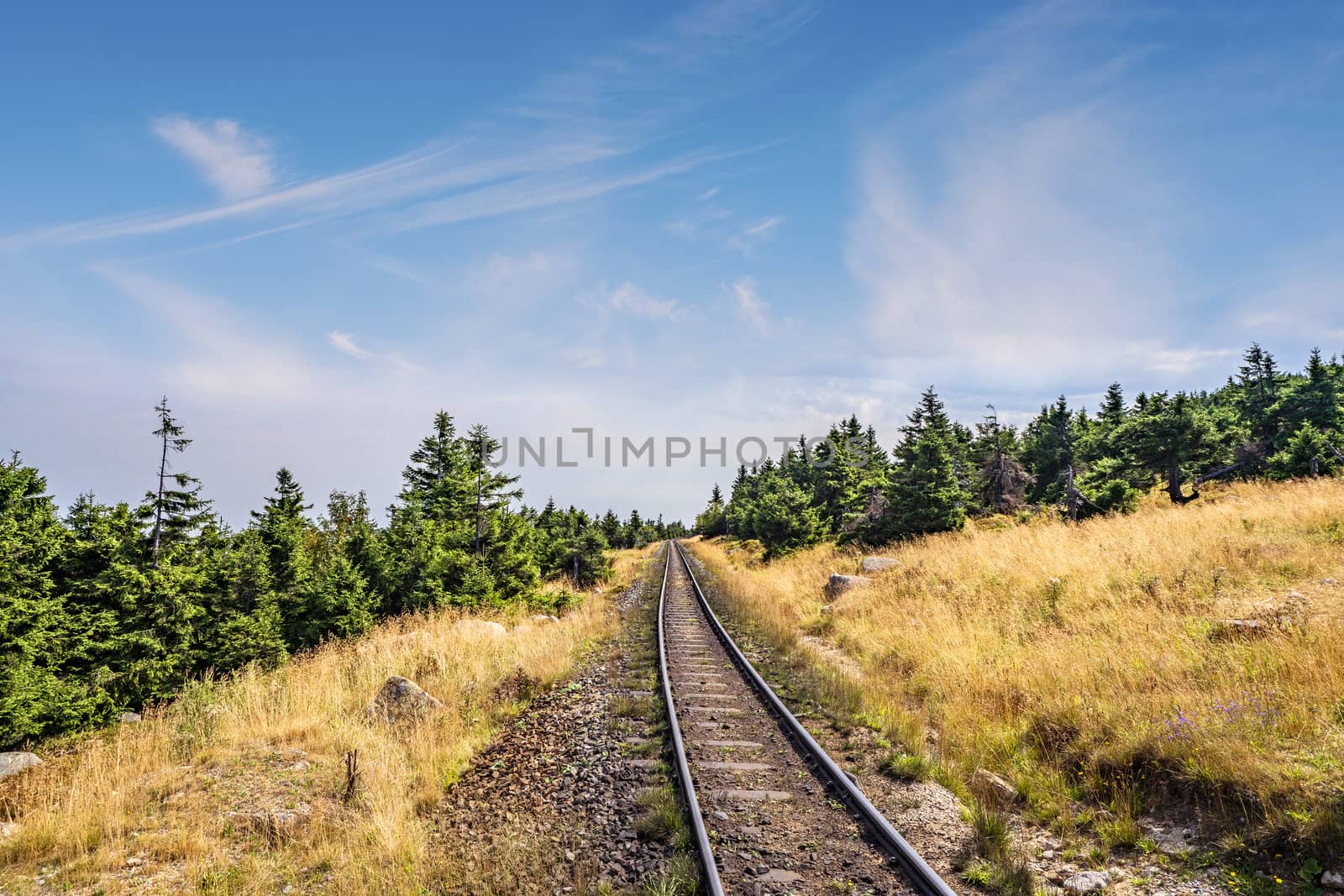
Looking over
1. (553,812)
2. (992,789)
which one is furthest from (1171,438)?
(553,812)

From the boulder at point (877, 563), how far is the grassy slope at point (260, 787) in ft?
34.9

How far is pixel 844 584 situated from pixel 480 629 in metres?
9.92

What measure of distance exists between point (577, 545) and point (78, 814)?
26049 millimetres

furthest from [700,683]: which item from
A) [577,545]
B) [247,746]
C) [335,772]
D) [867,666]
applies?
[577,545]

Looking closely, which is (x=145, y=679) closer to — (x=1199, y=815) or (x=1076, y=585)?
(x=1199, y=815)

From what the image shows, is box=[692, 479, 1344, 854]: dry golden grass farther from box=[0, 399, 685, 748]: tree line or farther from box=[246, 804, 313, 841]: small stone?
box=[0, 399, 685, 748]: tree line

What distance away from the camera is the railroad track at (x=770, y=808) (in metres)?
4.32

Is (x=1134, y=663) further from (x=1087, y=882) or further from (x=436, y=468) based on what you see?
(x=436, y=468)

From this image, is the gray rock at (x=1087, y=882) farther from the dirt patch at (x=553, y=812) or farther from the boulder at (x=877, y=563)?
the boulder at (x=877, y=563)

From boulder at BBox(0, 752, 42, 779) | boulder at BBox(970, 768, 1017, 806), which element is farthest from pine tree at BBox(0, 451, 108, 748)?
boulder at BBox(970, 768, 1017, 806)

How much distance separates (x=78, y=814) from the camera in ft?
17.4

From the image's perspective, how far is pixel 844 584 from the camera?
52.5ft

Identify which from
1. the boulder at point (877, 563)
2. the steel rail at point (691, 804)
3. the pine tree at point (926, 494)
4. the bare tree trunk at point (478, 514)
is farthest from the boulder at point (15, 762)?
the pine tree at point (926, 494)

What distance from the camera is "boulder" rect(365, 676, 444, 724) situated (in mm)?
8141
